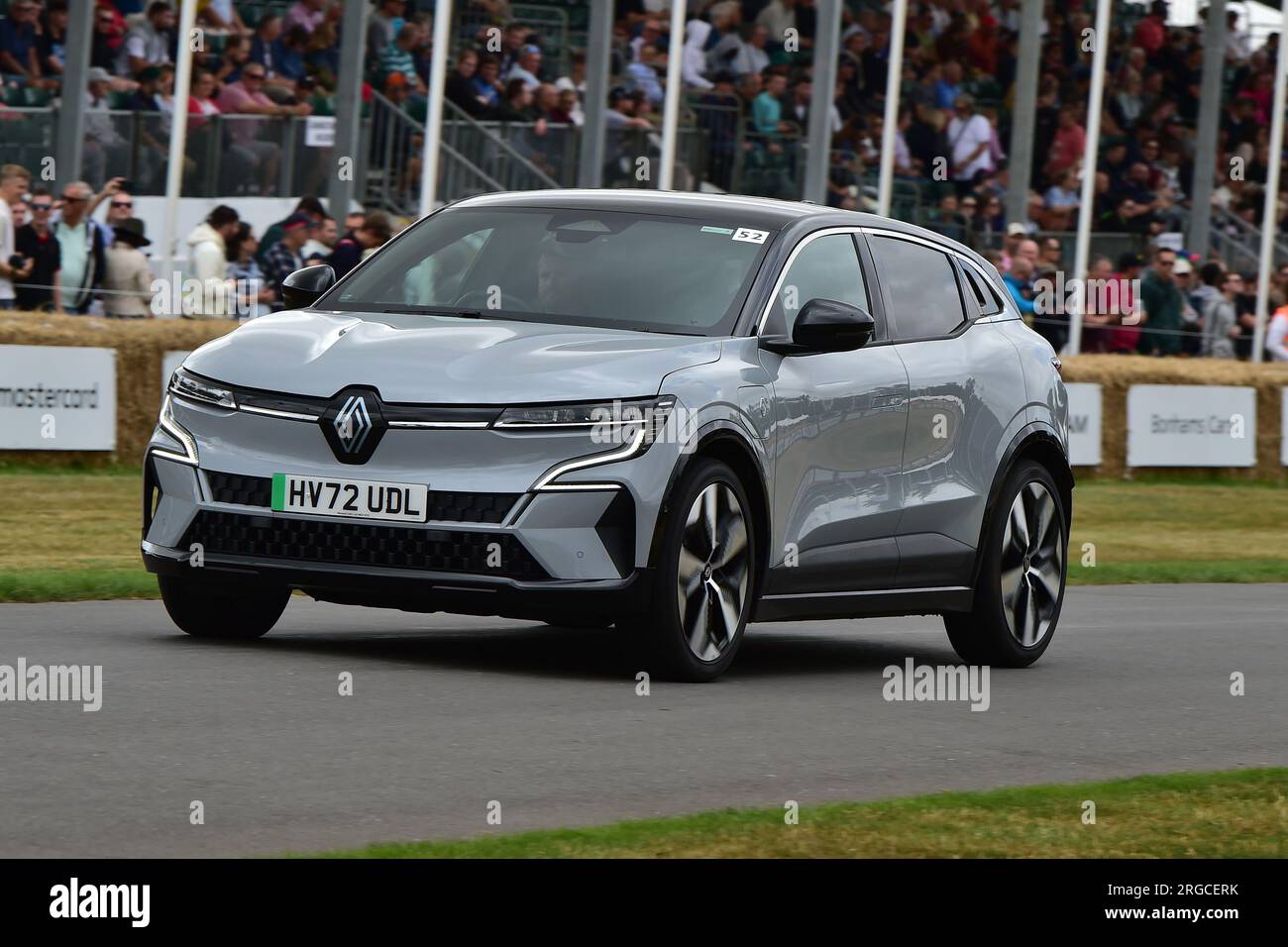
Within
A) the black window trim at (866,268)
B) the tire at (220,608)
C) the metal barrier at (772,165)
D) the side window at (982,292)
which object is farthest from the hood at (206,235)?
the tire at (220,608)

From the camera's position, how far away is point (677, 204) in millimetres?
10555

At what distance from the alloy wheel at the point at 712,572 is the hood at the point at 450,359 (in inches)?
20.7

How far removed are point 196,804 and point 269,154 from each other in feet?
55.9

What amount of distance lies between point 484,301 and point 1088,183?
21.7 metres

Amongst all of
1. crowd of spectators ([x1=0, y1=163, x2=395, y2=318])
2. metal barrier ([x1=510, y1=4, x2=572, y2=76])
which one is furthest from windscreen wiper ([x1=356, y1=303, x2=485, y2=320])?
metal barrier ([x1=510, y1=4, x2=572, y2=76])

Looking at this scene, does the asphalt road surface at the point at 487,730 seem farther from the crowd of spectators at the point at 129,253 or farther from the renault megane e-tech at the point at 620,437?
the crowd of spectators at the point at 129,253

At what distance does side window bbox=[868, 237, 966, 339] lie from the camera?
11039mm

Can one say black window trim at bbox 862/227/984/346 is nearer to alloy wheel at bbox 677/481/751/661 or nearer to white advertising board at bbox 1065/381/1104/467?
alloy wheel at bbox 677/481/751/661

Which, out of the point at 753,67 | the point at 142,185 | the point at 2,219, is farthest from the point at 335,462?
the point at 753,67

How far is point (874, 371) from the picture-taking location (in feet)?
34.4

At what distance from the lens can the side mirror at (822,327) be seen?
32.3ft
